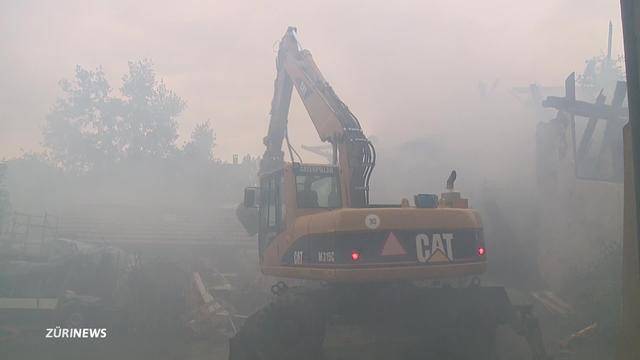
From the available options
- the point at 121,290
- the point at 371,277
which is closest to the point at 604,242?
the point at 371,277

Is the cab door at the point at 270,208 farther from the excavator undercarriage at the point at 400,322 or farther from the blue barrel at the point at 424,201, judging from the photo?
the blue barrel at the point at 424,201

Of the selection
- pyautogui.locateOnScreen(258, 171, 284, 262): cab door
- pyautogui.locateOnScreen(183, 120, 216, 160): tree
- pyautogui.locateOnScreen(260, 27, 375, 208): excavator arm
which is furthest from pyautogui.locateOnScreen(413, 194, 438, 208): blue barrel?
pyautogui.locateOnScreen(183, 120, 216, 160): tree

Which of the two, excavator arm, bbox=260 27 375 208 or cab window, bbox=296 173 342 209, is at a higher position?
excavator arm, bbox=260 27 375 208

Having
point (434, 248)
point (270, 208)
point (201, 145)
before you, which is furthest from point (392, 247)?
point (201, 145)

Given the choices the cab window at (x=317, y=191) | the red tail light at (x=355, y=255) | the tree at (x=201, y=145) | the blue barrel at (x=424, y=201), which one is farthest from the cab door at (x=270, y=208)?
the tree at (x=201, y=145)

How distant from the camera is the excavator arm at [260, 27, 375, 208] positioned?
735 centimetres

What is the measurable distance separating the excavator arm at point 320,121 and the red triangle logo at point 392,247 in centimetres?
139

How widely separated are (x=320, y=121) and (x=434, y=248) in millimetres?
3115

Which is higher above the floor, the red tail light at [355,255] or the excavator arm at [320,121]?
the excavator arm at [320,121]

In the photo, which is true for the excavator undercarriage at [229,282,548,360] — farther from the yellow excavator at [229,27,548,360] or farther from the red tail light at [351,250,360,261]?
the red tail light at [351,250,360,261]

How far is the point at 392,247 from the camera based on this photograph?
19.1ft

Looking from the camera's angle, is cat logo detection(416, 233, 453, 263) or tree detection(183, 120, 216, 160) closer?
cat logo detection(416, 233, 453, 263)

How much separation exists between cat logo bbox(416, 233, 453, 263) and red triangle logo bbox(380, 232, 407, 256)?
0.70 ft

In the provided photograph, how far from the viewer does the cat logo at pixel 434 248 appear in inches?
234
